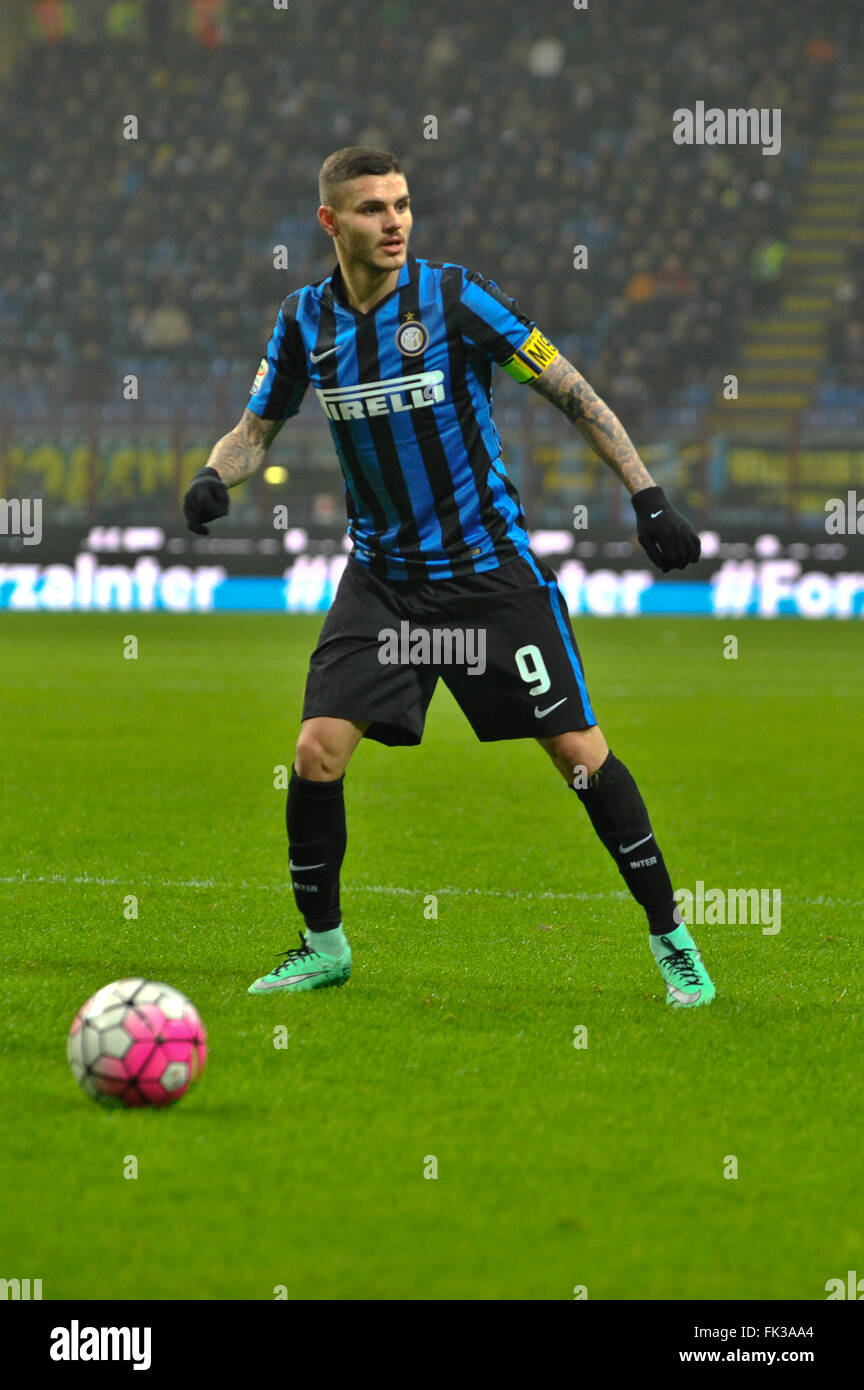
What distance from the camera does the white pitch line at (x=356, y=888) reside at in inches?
242

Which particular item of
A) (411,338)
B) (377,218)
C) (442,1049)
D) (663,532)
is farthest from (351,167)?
(442,1049)

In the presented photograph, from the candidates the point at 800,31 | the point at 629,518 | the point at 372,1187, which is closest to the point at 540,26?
the point at 800,31

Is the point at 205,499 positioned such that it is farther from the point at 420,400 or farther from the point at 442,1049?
the point at 442,1049

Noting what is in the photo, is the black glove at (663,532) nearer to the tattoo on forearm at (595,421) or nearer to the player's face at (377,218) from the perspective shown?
the tattoo on forearm at (595,421)

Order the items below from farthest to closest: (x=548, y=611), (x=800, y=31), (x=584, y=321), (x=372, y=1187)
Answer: (x=800, y=31)
(x=584, y=321)
(x=548, y=611)
(x=372, y=1187)

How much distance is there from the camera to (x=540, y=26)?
2952 cm

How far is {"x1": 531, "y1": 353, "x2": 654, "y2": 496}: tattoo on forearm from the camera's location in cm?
444

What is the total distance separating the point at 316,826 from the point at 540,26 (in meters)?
27.4

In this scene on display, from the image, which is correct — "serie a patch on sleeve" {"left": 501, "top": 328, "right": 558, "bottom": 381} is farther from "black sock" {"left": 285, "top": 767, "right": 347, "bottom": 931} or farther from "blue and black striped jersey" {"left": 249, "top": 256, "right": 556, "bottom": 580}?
"black sock" {"left": 285, "top": 767, "right": 347, "bottom": 931}

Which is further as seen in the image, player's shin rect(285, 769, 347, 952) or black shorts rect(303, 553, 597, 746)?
player's shin rect(285, 769, 347, 952)

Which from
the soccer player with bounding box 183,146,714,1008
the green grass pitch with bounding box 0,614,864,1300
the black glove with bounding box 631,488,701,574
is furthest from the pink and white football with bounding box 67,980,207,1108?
the black glove with bounding box 631,488,701,574

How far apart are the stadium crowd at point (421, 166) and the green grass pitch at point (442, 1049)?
55.6ft

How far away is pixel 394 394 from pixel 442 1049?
64.0 inches
